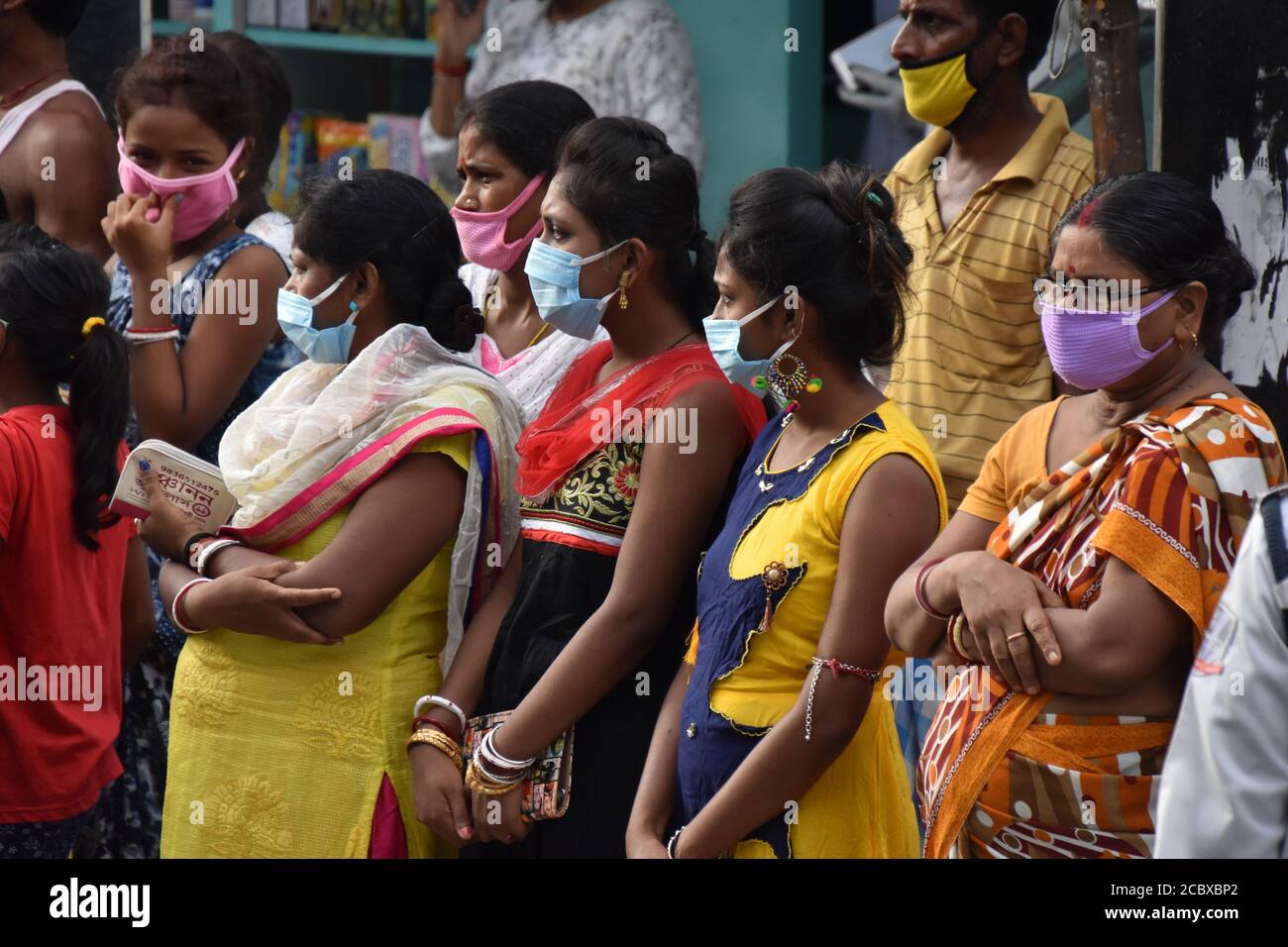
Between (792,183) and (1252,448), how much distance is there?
92 cm

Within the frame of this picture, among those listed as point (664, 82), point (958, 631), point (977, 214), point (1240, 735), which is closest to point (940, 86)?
point (977, 214)

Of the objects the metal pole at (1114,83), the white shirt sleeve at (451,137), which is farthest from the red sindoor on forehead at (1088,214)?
the white shirt sleeve at (451,137)

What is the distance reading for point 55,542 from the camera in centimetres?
329

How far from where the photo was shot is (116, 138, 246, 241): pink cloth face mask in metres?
3.90

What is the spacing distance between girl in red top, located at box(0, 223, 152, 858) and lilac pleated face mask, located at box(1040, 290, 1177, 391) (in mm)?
1972

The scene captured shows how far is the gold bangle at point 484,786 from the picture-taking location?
9.61 feet

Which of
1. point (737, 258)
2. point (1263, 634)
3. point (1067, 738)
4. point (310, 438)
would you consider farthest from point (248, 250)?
point (1263, 634)

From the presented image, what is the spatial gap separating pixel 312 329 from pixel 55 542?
27.0 inches

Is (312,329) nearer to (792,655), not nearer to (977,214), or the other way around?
(792,655)

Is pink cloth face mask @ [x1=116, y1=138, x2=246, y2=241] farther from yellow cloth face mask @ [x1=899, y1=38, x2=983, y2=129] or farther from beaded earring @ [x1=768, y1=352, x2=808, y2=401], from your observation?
beaded earring @ [x1=768, y1=352, x2=808, y2=401]

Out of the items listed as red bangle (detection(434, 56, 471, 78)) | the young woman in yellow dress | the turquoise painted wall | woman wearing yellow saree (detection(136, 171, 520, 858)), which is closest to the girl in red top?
woman wearing yellow saree (detection(136, 171, 520, 858))

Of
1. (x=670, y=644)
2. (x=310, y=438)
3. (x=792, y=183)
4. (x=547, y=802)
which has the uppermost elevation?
(x=792, y=183)

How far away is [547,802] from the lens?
2.93 m
